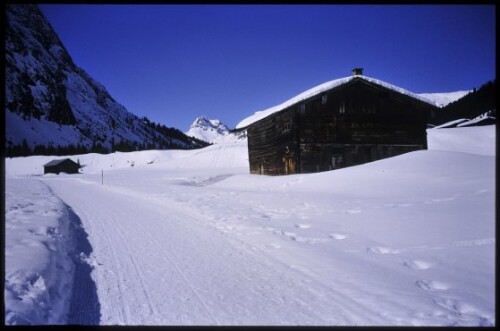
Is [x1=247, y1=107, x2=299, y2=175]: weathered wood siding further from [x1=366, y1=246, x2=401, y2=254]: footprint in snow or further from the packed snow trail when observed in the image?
[x1=366, y1=246, x2=401, y2=254]: footprint in snow

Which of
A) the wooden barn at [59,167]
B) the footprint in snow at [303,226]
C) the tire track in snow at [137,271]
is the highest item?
the wooden barn at [59,167]

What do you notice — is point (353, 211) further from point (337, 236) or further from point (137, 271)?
point (137, 271)

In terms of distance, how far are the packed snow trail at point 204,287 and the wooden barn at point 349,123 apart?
45.9 ft

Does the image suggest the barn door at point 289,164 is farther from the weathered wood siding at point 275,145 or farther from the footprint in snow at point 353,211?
the footprint in snow at point 353,211

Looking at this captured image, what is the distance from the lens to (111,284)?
3.76 metres

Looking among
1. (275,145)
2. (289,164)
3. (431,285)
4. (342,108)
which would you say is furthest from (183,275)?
(275,145)

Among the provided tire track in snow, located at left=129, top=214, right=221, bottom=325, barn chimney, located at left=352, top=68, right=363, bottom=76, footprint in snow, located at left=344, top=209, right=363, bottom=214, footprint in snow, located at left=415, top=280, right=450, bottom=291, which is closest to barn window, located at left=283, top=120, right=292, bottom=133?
barn chimney, located at left=352, top=68, right=363, bottom=76

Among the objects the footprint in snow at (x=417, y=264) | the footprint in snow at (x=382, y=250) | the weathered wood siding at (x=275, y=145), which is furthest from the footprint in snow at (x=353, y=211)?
the weathered wood siding at (x=275, y=145)

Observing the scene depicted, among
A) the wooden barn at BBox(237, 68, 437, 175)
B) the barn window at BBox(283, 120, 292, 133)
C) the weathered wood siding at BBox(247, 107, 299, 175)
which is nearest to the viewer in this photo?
the wooden barn at BBox(237, 68, 437, 175)

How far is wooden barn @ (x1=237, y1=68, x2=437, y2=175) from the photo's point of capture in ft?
62.8

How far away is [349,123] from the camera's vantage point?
64.4 ft

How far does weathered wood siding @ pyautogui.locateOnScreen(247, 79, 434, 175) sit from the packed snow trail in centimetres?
1398

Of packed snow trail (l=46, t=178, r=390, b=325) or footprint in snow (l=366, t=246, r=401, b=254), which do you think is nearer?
packed snow trail (l=46, t=178, r=390, b=325)

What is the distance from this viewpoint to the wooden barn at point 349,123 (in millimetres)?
19156
